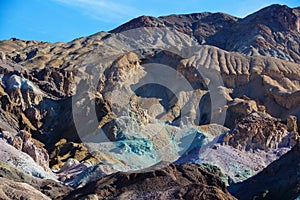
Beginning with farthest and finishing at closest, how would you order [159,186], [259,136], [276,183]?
[259,136] → [276,183] → [159,186]

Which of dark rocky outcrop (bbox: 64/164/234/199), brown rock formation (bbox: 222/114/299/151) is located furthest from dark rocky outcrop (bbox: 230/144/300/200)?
brown rock formation (bbox: 222/114/299/151)

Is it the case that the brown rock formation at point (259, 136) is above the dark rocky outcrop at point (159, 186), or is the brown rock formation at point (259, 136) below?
below

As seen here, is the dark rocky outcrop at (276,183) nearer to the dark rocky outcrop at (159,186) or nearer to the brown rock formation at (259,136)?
the dark rocky outcrop at (159,186)

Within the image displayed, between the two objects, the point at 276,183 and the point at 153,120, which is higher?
the point at 276,183

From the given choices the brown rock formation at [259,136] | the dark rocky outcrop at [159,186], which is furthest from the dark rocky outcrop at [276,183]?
the brown rock formation at [259,136]

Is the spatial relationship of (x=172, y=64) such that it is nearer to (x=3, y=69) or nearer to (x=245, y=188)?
(x=3, y=69)

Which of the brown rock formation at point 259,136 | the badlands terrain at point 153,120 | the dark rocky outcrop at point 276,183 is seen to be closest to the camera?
the badlands terrain at point 153,120

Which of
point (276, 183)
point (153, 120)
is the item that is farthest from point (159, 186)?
point (153, 120)

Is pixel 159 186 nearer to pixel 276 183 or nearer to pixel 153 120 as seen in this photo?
pixel 276 183
